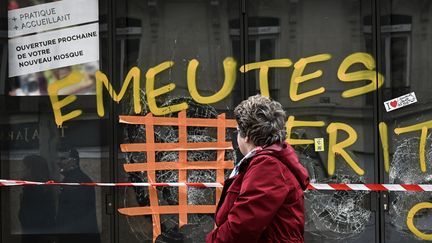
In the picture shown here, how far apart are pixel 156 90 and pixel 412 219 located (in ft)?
8.42

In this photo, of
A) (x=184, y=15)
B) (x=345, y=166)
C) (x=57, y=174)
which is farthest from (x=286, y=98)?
(x=57, y=174)

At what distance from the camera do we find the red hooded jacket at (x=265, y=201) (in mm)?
2375

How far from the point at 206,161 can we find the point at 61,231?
4.80 ft

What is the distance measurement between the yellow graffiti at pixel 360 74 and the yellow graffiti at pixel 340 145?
288 mm

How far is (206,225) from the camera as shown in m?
5.24

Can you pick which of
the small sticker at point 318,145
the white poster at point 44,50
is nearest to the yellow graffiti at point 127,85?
the white poster at point 44,50

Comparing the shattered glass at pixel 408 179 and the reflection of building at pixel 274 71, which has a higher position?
the reflection of building at pixel 274 71

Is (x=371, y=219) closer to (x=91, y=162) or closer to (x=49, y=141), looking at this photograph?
(x=91, y=162)

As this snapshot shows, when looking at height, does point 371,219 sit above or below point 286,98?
below

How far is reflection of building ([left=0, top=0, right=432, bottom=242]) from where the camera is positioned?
17.0 feet

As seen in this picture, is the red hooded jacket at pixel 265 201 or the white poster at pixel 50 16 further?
the white poster at pixel 50 16

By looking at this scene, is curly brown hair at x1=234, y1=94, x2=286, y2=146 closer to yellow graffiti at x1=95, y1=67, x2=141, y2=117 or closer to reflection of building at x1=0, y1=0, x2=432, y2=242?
reflection of building at x1=0, y1=0, x2=432, y2=242

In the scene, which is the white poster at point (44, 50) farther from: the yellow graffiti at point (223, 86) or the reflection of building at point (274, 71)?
the yellow graffiti at point (223, 86)

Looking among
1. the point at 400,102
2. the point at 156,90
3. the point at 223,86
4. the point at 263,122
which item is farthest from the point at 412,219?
the point at 263,122
